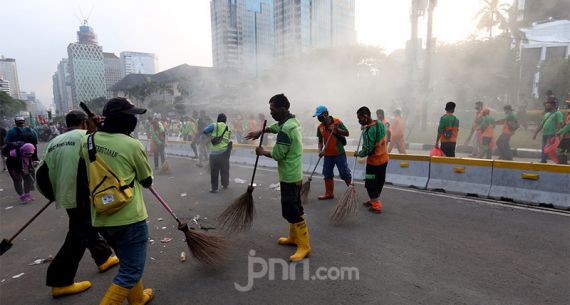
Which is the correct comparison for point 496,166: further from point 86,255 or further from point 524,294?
point 86,255

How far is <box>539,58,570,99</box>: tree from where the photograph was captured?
27578 millimetres

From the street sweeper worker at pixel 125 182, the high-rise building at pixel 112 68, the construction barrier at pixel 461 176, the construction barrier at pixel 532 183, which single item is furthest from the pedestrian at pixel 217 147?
the high-rise building at pixel 112 68

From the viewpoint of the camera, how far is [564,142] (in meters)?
6.63

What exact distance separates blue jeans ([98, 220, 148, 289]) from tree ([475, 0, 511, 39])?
143 ft

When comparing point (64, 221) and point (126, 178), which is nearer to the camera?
point (126, 178)

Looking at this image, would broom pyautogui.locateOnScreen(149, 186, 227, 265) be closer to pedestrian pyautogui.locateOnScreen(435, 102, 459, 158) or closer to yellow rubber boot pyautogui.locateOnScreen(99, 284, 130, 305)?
yellow rubber boot pyautogui.locateOnScreen(99, 284, 130, 305)

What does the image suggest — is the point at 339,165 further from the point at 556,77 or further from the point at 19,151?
the point at 556,77

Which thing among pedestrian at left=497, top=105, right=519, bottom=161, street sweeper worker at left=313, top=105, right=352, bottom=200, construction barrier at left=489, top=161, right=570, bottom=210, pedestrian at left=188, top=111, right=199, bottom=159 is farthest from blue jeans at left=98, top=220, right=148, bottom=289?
pedestrian at left=188, top=111, right=199, bottom=159

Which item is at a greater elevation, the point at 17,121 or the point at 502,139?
the point at 17,121

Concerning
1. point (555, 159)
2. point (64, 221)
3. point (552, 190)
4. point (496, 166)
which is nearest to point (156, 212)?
point (64, 221)

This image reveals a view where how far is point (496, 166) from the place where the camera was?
5438 mm

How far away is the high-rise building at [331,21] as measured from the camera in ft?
60.7

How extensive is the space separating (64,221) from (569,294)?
625cm

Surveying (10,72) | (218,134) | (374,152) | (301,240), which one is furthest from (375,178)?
(10,72)
